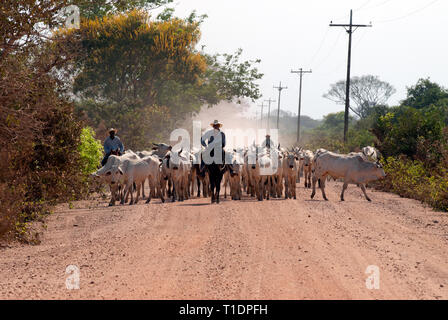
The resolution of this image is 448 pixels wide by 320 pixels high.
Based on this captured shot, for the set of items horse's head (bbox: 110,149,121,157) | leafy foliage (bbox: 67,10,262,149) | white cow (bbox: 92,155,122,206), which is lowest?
white cow (bbox: 92,155,122,206)

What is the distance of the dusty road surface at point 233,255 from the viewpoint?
7453mm

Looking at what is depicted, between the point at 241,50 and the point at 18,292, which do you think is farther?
the point at 241,50

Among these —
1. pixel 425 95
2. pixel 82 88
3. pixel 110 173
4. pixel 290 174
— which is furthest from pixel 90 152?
pixel 425 95

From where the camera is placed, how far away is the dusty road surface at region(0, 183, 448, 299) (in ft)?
24.5

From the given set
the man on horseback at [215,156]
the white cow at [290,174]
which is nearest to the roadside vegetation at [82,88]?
the man on horseback at [215,156]

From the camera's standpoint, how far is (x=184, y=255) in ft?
31.8

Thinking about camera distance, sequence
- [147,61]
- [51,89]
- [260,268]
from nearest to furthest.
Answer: [260,268], [51,89], [147,61]

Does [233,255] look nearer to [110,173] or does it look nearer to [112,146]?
[110,173]

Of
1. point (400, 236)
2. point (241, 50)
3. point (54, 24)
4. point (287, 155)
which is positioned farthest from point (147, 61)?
point (400, 236)

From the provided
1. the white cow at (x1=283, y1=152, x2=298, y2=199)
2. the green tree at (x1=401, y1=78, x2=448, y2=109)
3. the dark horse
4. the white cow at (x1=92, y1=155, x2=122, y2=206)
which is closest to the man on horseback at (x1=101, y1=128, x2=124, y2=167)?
the white cow at (x1=92, y1=155, x2=122, y2=206)

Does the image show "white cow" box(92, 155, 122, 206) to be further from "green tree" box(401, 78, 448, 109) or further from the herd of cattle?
"green tree" box(401, 78, 448, 109)

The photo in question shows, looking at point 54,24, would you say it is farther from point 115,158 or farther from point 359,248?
point 359,248

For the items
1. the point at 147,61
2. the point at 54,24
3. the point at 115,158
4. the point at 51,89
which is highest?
the point at 147,61
